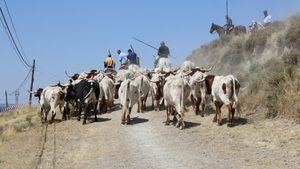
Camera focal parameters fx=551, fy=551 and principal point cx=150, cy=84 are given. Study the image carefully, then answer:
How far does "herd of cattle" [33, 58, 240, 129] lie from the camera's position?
18408mm

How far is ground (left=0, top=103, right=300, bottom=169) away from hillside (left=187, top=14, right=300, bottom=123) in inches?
31.5

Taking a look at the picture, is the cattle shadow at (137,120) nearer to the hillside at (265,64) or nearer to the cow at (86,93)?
the cow at (86,93)

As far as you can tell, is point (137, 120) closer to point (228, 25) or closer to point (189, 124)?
point (189, 124)

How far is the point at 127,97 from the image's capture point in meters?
20.6

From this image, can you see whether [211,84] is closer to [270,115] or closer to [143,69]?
[270,115]

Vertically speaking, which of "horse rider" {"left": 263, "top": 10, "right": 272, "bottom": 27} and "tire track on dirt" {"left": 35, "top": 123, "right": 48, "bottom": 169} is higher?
"horse rider" {"left": 263, "top": 10, "right": 272, "bottom": 27}

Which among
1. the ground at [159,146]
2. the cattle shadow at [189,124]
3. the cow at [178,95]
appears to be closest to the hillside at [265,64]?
the ground at [159,146]

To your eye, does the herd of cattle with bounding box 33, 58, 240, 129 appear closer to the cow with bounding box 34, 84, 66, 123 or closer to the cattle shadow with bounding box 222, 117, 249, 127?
the cow with bounding box 34, 84, 66, 123

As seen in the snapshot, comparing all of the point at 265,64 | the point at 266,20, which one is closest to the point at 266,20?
the point at 266,20

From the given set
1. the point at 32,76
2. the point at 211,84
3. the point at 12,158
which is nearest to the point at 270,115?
the point at 211,84

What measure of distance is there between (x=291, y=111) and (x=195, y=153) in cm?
402

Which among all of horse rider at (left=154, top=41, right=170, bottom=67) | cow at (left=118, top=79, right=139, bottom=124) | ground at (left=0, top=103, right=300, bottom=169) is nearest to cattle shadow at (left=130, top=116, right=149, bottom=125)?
ground at (left=0, top=103, right=300, bottom=169)

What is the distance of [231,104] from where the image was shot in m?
17.8

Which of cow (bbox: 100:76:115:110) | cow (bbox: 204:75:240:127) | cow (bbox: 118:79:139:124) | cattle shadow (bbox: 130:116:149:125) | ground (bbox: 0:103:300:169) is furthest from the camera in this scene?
cow (bbox: 100:76:115:110)
